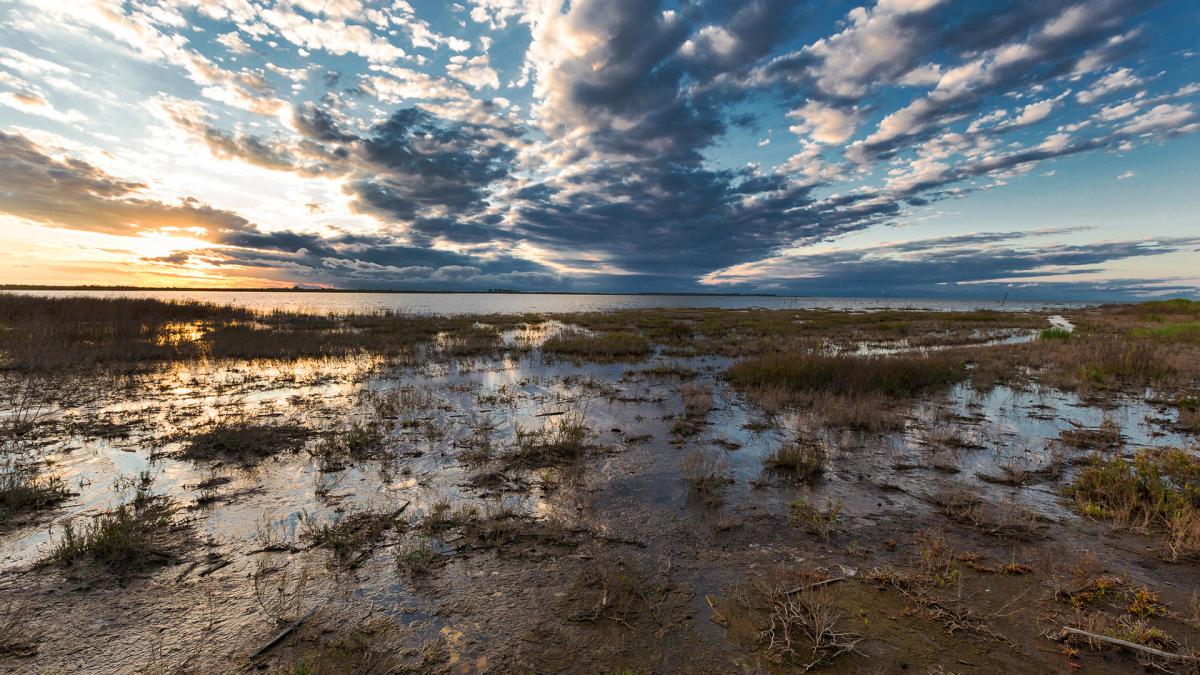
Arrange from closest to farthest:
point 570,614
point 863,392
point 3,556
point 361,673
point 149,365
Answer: point 361,673 → point 570,614 → point 3,556 → point 863,392 → point 149,365

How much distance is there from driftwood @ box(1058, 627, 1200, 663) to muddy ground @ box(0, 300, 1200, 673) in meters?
0.07

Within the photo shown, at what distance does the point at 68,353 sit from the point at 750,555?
28.0 metres

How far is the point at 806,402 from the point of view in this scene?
46.2ft

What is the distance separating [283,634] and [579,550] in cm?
317

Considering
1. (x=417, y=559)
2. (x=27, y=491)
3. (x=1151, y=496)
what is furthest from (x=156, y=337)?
(x=1151, y=496)

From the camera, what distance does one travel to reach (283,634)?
4.27 m

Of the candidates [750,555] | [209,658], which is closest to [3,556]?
[209,658]

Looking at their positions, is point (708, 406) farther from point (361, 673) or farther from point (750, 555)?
point (361, 673)

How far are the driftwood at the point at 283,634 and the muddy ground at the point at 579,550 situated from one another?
0.7 inches

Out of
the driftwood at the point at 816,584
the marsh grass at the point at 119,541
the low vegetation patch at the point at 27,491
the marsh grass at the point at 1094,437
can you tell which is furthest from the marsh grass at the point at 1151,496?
the low vegetation patch at the point at 27,491

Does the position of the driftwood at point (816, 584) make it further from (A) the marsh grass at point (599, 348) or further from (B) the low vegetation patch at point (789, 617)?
(A) the marsh grass at point (599, 348)

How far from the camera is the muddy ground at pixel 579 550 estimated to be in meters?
4.16

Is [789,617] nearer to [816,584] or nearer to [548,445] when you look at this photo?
[816,584]

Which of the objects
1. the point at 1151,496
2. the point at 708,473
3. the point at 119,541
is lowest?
the point at 1151,496
